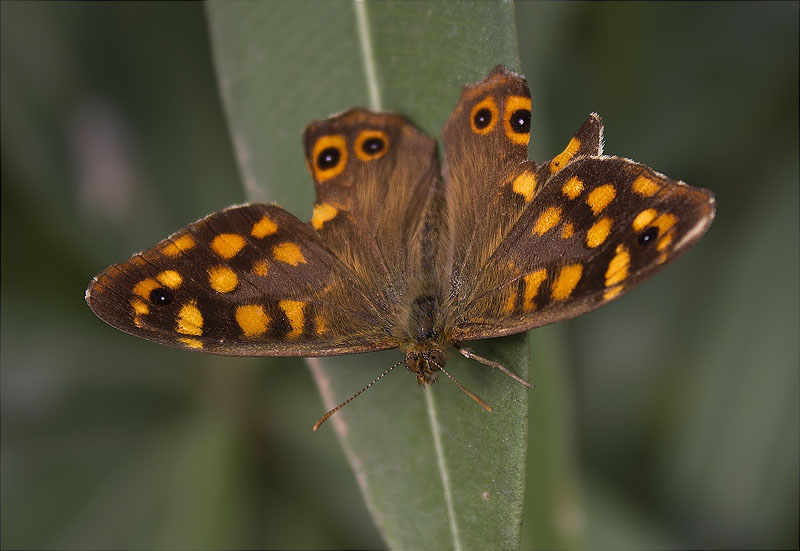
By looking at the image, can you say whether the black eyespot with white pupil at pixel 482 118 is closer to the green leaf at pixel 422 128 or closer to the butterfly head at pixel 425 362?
the green leaf at pixel 422 128

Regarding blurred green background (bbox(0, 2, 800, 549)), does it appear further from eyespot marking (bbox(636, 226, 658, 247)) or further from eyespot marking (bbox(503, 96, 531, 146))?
eyespot marking (bbox(636, 226, 658, 247))

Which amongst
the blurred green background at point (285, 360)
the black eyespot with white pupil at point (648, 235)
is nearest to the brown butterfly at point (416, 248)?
the black eyespot with white pupil at point (648, 235)

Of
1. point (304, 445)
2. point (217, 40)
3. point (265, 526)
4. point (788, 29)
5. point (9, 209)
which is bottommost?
point (265, 526)

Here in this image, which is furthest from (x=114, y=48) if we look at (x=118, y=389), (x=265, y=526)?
(x=265, y=526)

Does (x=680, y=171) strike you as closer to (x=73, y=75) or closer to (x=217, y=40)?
(x=217, y=40)

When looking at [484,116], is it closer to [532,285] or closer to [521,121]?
[521,121]

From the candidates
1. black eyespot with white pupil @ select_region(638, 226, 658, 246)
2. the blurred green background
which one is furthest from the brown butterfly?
the blurred green background
